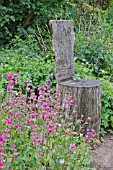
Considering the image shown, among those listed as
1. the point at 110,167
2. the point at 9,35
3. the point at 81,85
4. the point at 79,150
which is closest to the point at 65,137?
the point at 79,150

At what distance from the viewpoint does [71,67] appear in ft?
13.3

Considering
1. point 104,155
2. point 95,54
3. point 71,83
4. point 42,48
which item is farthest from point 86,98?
point 42,48

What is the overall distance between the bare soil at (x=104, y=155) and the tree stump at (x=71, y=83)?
7.2 inches

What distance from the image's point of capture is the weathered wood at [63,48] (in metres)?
3.89

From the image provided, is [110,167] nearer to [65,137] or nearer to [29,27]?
[65,137]

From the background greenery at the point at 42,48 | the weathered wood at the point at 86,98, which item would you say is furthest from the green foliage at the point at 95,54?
the weathered wood at the point at 86,98

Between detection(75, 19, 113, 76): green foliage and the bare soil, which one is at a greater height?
detection(75, 19, 113, 76): green foliage

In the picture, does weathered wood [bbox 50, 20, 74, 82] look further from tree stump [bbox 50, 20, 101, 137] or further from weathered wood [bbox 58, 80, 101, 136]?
weathered wood [bbox 58, 80, 101, 136]

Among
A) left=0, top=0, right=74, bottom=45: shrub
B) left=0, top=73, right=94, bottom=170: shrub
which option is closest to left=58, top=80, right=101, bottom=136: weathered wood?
left=0, top=73, right=94, bottom=170: shrub

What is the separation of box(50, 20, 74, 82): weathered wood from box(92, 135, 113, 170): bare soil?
88 cm

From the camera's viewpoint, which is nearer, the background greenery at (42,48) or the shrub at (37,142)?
the shrub at (37,142)

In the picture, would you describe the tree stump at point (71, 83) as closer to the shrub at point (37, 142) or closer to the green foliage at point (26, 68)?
the green foliage at point (26, 68)

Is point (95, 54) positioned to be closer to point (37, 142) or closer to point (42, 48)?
point (42, 48)

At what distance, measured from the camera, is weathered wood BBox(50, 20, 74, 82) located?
389 centimetres
